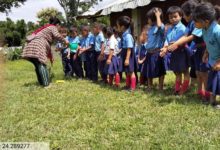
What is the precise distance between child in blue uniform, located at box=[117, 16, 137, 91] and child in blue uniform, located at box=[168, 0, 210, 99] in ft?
4.27

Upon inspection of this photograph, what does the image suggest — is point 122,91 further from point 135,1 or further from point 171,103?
point 135,1

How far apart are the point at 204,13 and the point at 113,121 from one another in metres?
1.75

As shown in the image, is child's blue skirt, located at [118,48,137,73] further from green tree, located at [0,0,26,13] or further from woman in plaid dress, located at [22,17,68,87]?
green tree, located at [0,0,26,13]

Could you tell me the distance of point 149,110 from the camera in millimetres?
Result: 5410

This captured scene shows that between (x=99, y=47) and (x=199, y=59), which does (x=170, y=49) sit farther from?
(x=99, y=47)

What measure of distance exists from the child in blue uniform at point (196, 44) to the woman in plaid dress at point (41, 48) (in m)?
3.20

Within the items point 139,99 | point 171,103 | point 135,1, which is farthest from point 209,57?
point 135,1

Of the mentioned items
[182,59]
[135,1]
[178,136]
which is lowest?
[178,136]

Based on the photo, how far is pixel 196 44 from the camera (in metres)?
6.09

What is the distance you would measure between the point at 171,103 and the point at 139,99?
70cm

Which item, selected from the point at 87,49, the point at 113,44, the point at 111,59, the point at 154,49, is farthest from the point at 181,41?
the point at 87,49

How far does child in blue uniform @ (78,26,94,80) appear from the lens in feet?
31.1

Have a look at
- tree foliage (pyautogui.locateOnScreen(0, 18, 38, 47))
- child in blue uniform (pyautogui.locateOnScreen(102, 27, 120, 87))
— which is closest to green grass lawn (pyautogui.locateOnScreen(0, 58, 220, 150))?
child in blue uniform (pyautogui.locateOnScreen(102, 27, 120, 87))

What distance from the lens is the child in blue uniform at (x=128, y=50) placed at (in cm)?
721
